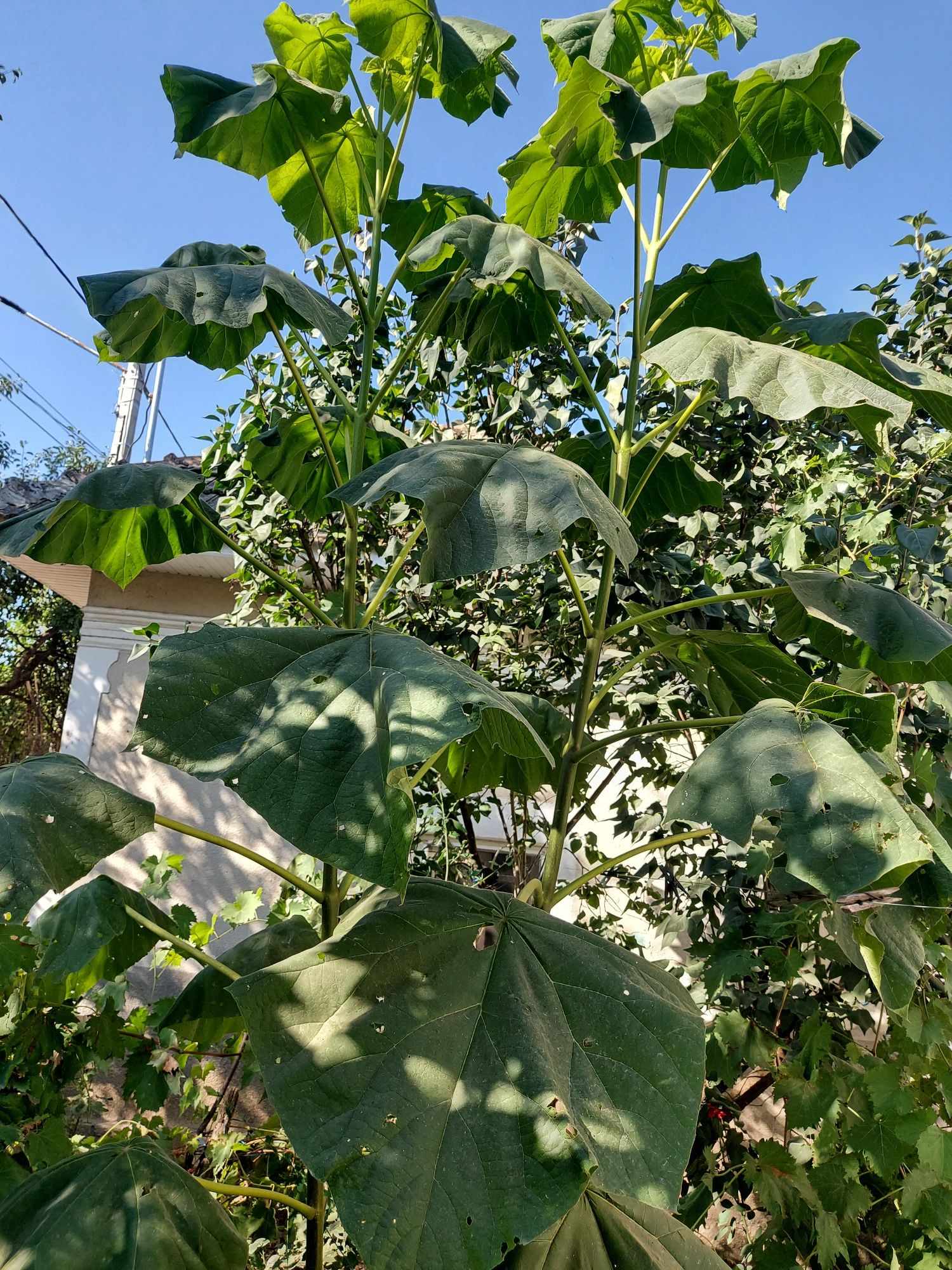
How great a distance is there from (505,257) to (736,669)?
80 cm

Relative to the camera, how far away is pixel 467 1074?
3.12ft

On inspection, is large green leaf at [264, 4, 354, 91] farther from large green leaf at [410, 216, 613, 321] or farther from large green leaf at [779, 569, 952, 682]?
large green leaf at [779, 569, 952, 682]

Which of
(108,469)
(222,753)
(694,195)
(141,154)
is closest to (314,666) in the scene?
(222,753)

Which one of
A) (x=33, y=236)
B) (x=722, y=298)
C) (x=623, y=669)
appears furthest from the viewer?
(x=33, y=236)

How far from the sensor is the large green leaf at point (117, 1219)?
3.52ft

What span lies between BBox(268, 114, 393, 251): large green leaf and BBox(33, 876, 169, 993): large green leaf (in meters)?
1.38

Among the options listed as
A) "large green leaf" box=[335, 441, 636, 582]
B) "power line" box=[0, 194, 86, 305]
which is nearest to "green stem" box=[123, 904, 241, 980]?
"large green leaf" box=[335, 441, 636, 582]

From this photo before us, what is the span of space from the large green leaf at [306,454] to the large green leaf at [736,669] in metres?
0.83

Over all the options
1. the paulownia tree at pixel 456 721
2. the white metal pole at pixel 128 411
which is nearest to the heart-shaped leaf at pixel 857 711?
the paulownia tree at pixel 456 721

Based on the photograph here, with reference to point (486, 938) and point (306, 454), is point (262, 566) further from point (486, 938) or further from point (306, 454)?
point (306, 454)

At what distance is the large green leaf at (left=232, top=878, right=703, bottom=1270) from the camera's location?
0.86m

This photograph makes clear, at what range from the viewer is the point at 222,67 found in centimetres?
162

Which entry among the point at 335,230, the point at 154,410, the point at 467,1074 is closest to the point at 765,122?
the point at 335,230

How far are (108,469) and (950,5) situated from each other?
3.31 metres
